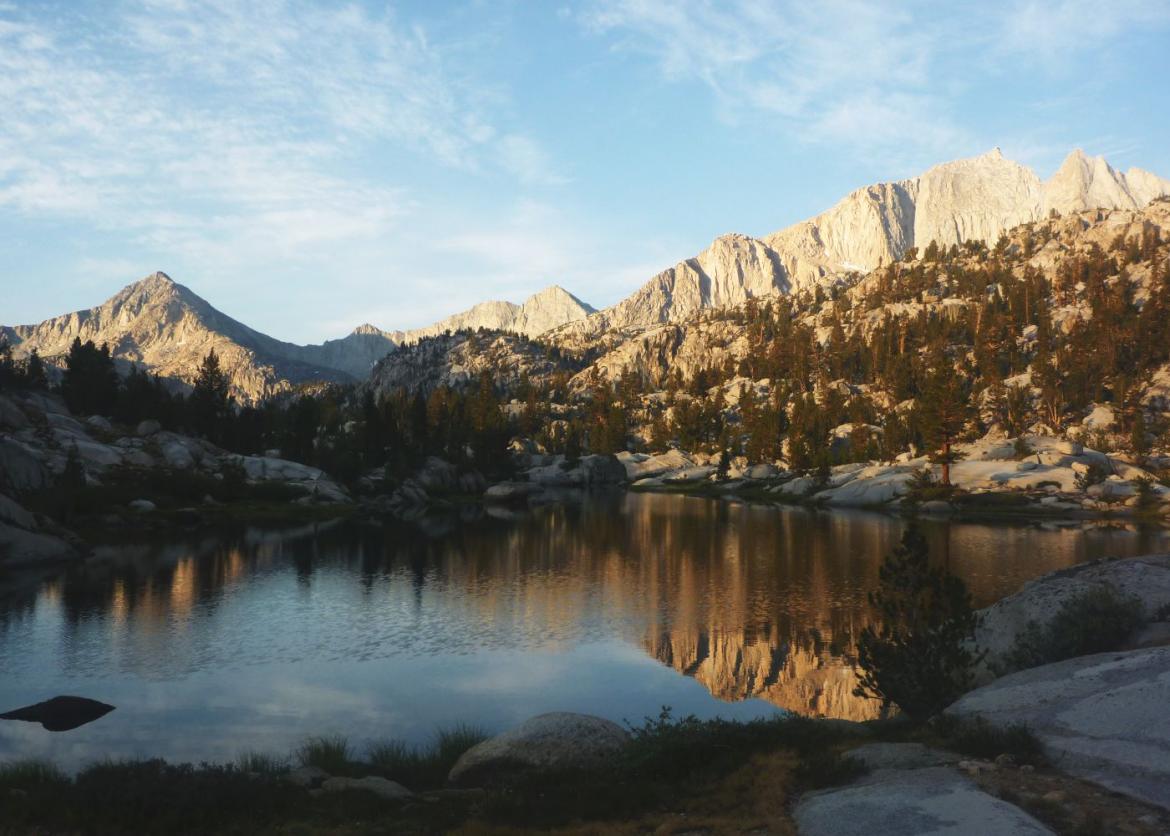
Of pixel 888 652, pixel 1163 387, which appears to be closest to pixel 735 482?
pixel 1163 387

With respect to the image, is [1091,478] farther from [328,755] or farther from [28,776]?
[28,776]

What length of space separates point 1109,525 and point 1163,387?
366 ft

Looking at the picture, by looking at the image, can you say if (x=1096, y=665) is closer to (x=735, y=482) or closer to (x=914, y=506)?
(x=914, y=506)

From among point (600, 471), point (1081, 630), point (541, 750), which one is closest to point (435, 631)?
point (541, 750)

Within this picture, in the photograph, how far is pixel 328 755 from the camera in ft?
74.9


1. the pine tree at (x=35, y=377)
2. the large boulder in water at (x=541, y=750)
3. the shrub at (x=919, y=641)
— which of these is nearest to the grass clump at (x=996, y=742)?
the shrub at (x=919, y=641)

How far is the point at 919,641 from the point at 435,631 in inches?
1122

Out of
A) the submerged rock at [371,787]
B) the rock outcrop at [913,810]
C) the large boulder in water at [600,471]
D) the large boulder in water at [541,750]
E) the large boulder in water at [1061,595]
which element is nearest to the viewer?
the rock outcrop at [913,810]

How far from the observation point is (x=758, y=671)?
3456 centimetres

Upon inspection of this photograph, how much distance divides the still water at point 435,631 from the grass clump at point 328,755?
1.34 metres

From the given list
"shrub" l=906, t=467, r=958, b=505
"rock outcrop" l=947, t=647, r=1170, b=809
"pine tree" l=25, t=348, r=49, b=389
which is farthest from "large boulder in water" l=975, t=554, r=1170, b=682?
"pine tree" l=25, t=348, r=49, b=389

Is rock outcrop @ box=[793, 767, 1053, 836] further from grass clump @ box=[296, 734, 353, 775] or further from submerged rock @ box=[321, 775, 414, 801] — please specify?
grass clump @ box=[296, 734, 353, 775]

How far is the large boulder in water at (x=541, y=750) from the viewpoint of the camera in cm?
1973

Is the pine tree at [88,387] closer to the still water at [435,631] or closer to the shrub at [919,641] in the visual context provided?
the still water at [435,631]
